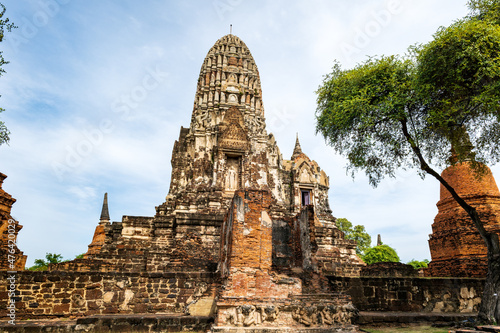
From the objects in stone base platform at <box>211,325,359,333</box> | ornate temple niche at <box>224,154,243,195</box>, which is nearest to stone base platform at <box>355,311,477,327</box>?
stone base platform at <box>211,325,359,333</box>

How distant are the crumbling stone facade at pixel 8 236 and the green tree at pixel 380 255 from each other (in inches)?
1189

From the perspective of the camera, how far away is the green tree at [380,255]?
34.4m

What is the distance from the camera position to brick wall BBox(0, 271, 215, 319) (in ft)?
30.6

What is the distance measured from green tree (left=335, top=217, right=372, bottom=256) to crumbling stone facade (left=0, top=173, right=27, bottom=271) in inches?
1218

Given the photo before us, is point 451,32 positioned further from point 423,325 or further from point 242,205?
point 423,325

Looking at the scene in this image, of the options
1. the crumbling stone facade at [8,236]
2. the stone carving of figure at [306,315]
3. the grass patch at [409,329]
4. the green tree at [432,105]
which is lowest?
the grass patch at [409,329]

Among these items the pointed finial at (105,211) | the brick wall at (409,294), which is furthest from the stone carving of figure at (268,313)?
the pointed finial at (105,211)

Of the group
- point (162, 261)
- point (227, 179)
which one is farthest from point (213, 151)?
point (162, 261)

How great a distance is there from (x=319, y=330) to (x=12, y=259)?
409 inches

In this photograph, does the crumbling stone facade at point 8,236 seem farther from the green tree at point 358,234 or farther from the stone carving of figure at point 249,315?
the green tree at point 358,234

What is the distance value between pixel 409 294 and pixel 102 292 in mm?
8952

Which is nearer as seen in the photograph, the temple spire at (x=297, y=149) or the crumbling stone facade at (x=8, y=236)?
the crumbling stone facade at (x=8, y=236)

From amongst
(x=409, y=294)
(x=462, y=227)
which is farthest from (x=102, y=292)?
(x=462, y=227)

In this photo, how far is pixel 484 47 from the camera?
27.9 ft
